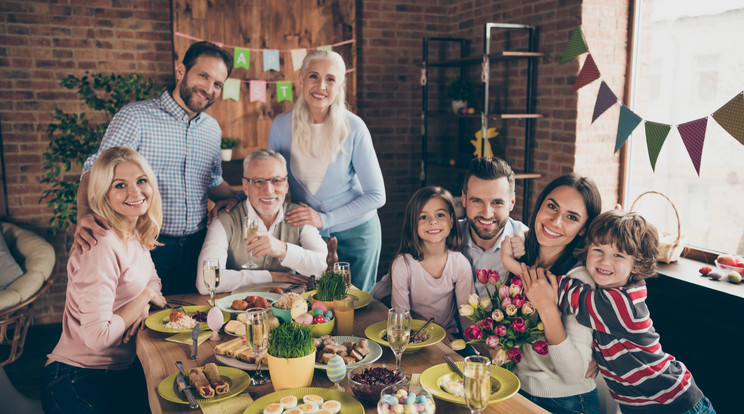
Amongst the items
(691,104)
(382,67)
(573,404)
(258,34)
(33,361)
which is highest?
(258,34)

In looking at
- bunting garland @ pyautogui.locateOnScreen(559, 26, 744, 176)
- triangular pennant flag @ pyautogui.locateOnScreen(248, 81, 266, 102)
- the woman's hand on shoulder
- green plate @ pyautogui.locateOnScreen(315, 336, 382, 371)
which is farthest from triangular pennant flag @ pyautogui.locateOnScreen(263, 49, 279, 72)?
green plate @ pyautogui.locateOnScreen(315, 336, 382, 371)

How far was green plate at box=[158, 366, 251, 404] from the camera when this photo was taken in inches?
54.0

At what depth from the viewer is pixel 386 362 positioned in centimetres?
160

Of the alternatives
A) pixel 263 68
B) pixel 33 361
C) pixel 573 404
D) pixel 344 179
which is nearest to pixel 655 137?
pixel 573 404

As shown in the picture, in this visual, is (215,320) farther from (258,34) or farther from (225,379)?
(258,34)

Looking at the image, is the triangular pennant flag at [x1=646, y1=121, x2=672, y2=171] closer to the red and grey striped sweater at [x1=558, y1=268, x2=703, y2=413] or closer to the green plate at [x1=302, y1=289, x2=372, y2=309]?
the red and grey striped sweater at [x1=558, y1=268, x2=703, y2=413]

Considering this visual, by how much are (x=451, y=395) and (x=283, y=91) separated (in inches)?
141

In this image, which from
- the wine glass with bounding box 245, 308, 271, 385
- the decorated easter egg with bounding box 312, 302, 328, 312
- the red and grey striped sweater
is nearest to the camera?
the wine glass with bounding box 245, 308, 271, 385

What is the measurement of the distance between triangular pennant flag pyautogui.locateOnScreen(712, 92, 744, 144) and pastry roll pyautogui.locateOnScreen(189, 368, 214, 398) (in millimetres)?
2074

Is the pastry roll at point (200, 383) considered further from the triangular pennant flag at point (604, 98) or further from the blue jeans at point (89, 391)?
the triangular pennant flag at point (604, 98)

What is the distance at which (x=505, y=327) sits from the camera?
1614mm

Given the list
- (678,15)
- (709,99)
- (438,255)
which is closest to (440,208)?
(438,255)

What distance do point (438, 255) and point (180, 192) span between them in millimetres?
1313

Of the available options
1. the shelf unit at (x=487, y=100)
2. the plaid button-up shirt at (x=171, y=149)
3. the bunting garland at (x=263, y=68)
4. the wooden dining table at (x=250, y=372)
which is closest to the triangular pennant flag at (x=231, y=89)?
the bunting garland at (x=263, y=68)
